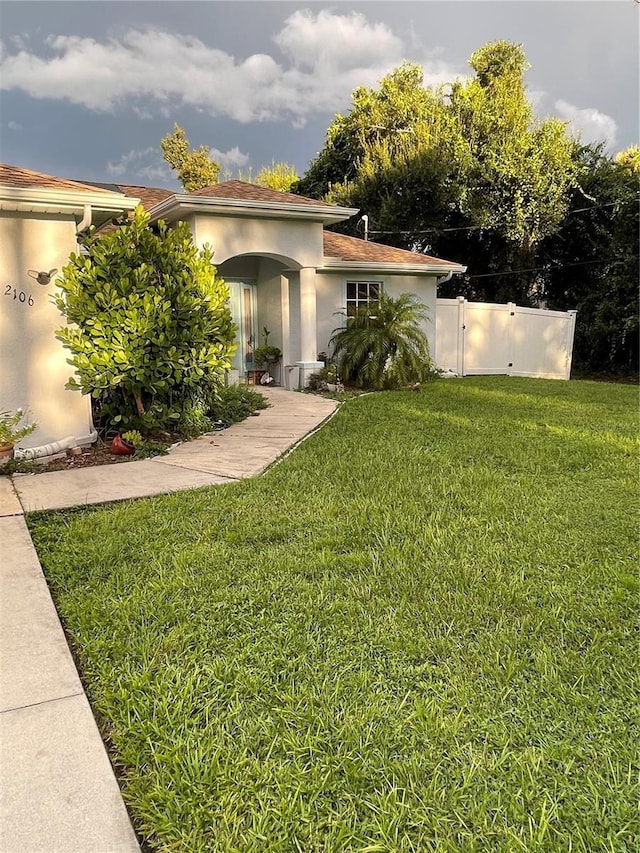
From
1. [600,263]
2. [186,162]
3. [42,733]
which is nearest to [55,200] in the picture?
[42,733]

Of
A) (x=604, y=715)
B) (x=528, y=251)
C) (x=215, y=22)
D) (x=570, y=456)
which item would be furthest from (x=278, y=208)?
(x=528, y=251)

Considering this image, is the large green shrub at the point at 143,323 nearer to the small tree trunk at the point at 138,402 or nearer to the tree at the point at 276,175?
the small tree trunk at the point at 138,402

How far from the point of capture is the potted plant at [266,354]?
13056 mm

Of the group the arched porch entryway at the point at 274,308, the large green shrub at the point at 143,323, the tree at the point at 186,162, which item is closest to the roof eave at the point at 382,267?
the arched porch entryway at the point at 274,308

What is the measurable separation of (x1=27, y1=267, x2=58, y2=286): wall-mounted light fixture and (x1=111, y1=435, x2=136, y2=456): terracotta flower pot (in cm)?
191

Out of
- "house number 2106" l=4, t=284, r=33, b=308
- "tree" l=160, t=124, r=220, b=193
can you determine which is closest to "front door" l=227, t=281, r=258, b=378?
"house number 2106" l=4, t=284, r=33, b=308

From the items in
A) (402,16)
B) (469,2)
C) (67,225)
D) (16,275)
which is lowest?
(16,275)

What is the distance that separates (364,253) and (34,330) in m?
9.45

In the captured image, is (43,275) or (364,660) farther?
(43,275)

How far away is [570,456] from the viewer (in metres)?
5.95

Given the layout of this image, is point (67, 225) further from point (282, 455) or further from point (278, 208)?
point (278, 208)

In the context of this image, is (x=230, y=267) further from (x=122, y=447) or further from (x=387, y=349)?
(x=122, y=447)

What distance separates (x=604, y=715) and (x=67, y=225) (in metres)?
6.68

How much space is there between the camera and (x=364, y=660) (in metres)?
2.43
